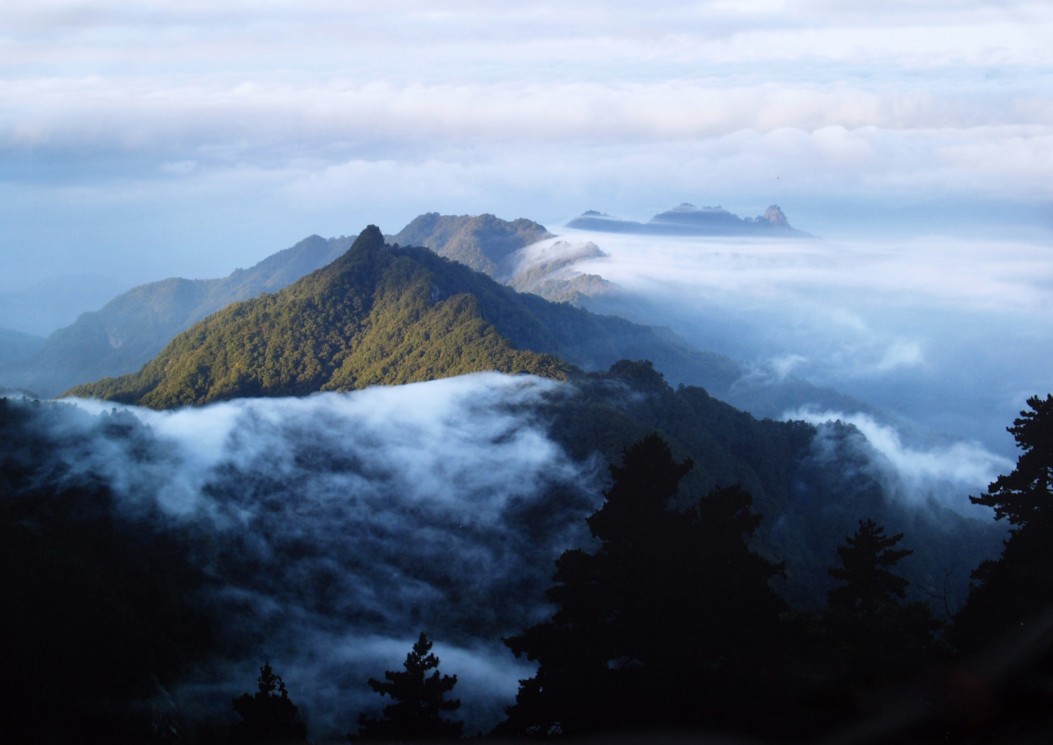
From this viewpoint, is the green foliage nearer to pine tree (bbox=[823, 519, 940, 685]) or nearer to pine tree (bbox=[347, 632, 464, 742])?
pine tree (bbox=[823, 519, 940, 685])

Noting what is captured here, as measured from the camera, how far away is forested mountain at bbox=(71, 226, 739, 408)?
9381 centimetres

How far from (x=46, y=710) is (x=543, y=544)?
125 feet

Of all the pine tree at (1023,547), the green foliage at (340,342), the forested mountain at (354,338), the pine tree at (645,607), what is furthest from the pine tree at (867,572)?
the forested mountain at (354,338)

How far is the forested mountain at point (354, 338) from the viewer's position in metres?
93.8

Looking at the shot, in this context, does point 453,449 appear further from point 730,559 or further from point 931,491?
point 931,491

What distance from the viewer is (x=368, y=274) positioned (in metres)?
115

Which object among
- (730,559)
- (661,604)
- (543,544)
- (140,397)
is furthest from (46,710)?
(140,397)

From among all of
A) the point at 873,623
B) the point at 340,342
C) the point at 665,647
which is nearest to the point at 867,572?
the point at 873,623

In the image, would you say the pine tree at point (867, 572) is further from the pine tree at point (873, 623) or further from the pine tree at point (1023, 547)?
the pine tree at point (1023, 547)

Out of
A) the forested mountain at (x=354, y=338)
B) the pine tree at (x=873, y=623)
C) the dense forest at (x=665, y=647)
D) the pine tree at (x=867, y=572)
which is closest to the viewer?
the dense forest at (x=665, y=647)

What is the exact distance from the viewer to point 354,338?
10500 cm

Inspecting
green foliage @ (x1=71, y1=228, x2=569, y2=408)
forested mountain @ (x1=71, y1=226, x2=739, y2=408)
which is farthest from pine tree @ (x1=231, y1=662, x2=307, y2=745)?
forested mountain @ (x1=71, y1=226, x2=739, y2=408)

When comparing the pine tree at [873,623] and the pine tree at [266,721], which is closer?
the pine tree at [873,623]

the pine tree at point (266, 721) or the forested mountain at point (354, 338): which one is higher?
the forested mountain at point (354, 338)
